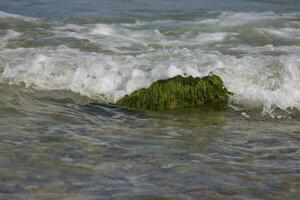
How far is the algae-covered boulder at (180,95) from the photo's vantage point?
614 centimetres

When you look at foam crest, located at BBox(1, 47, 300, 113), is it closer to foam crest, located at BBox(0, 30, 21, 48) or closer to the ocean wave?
the ocean wave

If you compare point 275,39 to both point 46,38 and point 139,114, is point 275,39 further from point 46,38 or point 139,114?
point 139,114

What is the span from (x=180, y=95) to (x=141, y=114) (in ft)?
1.83

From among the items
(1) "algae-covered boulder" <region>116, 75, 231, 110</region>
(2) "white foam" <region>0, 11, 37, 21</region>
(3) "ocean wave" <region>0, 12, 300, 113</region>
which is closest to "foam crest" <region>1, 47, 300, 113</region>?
(3) "ocean wave" <region>0, 12, 300, 113</region>

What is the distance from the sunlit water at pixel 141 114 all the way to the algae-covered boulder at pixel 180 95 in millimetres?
Result: 176

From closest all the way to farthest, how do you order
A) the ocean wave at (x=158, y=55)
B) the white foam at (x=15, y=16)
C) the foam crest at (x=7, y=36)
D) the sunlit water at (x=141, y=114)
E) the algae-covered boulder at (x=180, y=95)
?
the sunlit water at (x=141, y=114)
the algae-covered boulder at (x=180, y=95)
the ocean wave at (x=158, y=55)
the foam crest at (x=7, y=36)
the white foam at (x=15, y=16)

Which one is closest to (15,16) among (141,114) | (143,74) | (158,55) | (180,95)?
(158,55)

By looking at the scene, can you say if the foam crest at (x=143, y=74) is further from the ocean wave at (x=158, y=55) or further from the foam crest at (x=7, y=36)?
the foam crest at (x=7, y=36)

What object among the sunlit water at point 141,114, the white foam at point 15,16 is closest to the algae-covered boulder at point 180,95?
the sunlit water at point 141,114

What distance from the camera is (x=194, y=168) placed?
408 centimetres

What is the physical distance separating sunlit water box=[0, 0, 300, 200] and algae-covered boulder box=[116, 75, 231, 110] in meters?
0.18

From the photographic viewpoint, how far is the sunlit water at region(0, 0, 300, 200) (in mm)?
3803

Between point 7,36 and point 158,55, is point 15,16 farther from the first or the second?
point 158,55

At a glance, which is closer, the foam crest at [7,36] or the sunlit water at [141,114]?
the sunlit water at [141,114]
